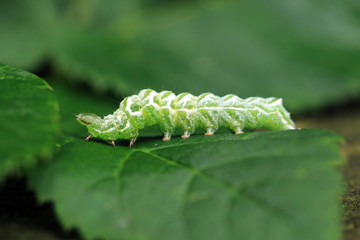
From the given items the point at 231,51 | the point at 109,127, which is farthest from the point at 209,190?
the point at 231,51

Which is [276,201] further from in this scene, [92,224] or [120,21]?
[120,21]

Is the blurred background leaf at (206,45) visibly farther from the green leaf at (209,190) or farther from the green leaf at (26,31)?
the green leaf at (209,190)

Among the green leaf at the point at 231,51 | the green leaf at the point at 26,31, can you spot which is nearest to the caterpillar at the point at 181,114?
the green leaf at the point at 231,51

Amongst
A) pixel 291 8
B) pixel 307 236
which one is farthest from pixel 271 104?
pixel 291 8

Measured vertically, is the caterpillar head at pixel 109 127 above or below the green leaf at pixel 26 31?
below

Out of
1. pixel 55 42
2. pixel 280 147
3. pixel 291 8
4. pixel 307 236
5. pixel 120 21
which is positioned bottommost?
pixel 307 236

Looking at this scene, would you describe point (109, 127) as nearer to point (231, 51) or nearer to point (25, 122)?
point (25, 122)

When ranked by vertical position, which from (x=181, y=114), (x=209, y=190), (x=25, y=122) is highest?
(x=181, y=114)
